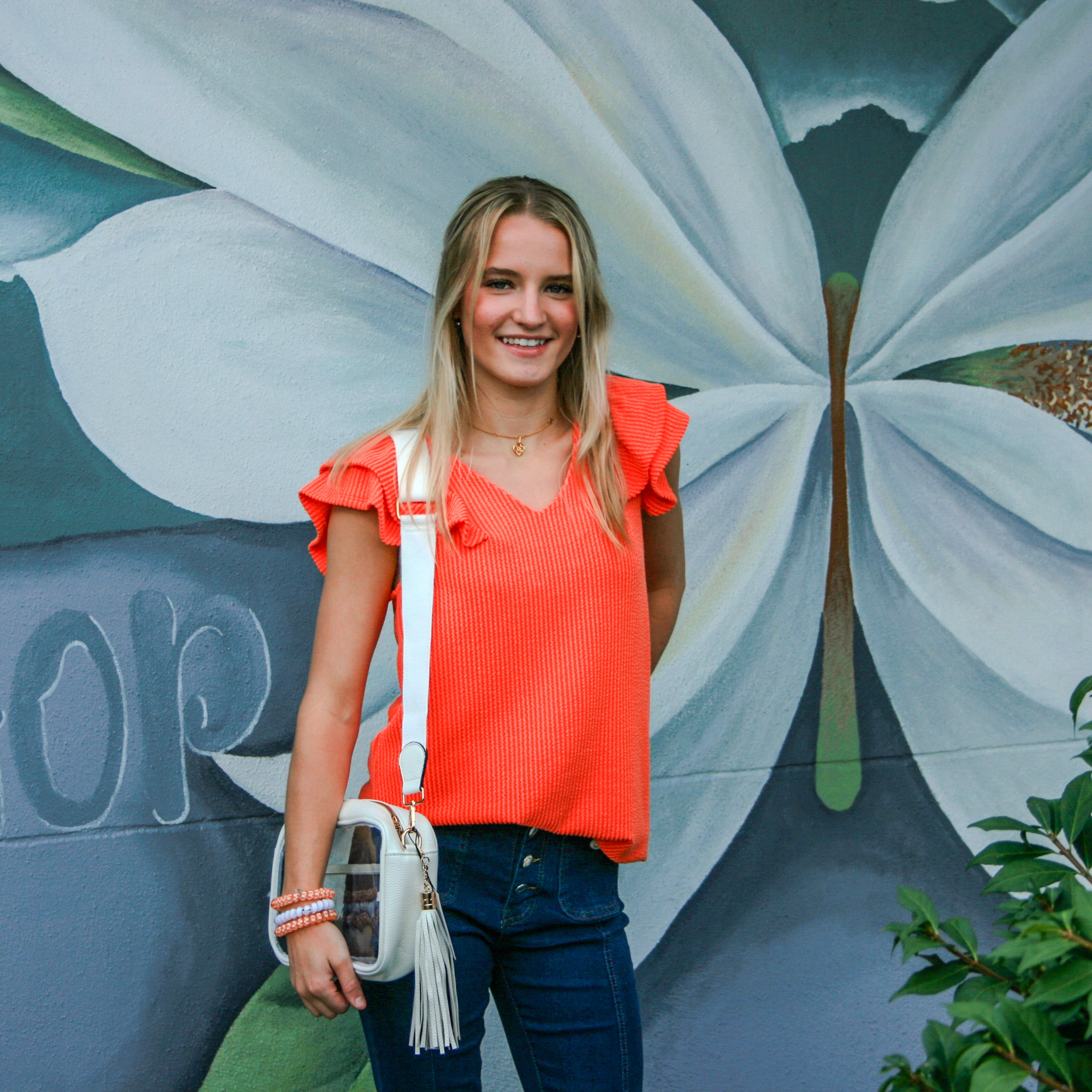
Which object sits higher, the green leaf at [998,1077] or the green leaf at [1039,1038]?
the green leaf at [1039,1038]

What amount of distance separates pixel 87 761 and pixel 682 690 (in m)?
1.25

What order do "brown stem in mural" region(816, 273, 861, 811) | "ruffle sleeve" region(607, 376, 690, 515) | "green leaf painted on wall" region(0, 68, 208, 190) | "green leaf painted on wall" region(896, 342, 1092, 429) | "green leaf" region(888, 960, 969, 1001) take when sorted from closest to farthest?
"green leaf" region(888, 960, 969, 1001) → "ruffle sleeve" region(607, 376, 690, 515) → "green leaf painted on wall" region(0, 68, 208, 190) → "brown stem in mural" region(816, 273, 861, 811) → "green leaf painted on wall" region(896, 342, 1092, 429)

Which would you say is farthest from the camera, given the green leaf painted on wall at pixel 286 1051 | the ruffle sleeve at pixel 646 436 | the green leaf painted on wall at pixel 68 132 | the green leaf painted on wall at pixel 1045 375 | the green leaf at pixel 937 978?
the green leaf painted on wall at pixel 1045 375

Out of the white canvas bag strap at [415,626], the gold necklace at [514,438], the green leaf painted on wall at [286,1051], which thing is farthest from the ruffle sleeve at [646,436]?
the green leaf painted on wall at [286,1051]

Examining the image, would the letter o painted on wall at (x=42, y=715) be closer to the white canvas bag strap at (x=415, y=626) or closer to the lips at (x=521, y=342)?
the white canvas bag strap at (x=415, y=626)

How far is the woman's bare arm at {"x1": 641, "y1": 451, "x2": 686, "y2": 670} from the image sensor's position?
6.15 feet

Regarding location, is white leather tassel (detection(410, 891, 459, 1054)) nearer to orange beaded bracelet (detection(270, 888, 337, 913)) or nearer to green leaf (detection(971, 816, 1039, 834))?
orange beaded bracelet (detection(270, 888, 337, 913))

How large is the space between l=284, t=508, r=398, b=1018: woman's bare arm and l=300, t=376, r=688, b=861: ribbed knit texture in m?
0.04

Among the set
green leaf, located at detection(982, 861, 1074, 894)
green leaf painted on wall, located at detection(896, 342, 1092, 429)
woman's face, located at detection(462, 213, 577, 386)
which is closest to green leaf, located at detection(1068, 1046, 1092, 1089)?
green leaf, located at detection(982, 861, 1074, 894)

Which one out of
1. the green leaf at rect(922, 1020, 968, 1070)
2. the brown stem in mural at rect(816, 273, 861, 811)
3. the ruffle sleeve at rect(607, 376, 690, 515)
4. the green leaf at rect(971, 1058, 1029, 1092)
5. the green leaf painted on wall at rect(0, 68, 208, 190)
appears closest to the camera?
the green leaf at rect(971, 1058, 1029, 1092)

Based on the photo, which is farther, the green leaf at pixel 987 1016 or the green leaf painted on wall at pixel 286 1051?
the green leaf painted on wall at pixel 286 1051

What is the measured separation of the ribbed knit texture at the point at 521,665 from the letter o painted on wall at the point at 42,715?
777 mm

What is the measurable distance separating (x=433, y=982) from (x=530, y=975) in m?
0.19

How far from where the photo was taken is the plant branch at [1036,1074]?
0.89m
